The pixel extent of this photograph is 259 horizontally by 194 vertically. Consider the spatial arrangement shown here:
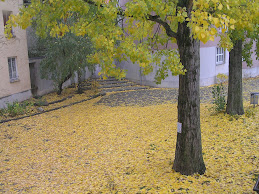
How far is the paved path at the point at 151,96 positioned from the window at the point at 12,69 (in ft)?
14.5

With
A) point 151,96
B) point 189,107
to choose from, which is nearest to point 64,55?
point 151,96

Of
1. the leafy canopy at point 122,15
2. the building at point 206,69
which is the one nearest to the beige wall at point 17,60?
the building at point 206,69

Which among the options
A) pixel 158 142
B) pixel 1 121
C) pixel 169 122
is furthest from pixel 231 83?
pixel 1 121

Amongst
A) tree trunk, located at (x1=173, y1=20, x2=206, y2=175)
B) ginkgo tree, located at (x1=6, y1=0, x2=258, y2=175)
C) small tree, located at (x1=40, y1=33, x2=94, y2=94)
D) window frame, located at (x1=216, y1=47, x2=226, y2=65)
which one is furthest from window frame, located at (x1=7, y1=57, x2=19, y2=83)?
window frame, located at (x1=216, y1=47, x2=226, y2=65)

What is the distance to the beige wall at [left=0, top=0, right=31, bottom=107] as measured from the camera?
42.3ft

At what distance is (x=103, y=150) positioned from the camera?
8023 millimetres

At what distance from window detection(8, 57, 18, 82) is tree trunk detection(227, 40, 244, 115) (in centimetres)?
1023

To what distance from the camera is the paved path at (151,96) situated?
14.1 m

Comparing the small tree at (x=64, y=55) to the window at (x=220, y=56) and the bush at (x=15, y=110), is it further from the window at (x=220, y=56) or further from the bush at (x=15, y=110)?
the window at (x=220, y=56)

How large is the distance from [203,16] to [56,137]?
709 centimetres

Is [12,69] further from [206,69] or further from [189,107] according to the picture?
[206,69]

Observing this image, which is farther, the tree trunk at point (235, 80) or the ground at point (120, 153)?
the tree trunk at point (235, 80)

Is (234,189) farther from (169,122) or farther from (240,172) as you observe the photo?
(169,122)

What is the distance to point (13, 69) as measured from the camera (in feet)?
46.0
